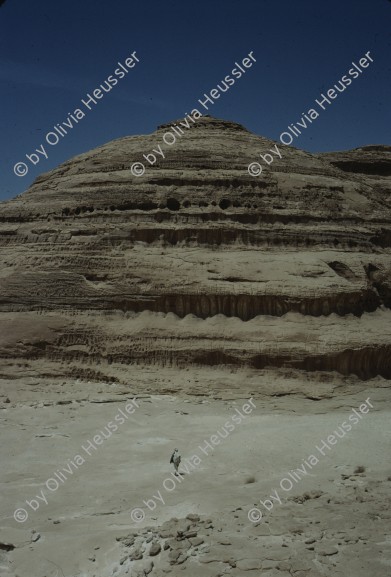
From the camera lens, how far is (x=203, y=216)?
693 inches

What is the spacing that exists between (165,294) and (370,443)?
24.7 ft

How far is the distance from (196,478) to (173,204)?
10708 mm

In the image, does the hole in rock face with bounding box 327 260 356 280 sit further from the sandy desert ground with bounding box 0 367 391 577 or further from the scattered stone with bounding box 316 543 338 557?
the scattered stone with bounding box 316 543 338 557

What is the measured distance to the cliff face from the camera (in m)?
15.5

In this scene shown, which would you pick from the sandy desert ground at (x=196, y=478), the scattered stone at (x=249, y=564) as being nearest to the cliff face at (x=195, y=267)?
the sandy desert ground at (x=196, y=478)

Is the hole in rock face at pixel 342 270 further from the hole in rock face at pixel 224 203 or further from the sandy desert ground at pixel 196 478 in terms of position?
the hole in rock face at pixel 224 203

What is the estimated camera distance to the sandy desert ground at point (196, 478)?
21.2 ft

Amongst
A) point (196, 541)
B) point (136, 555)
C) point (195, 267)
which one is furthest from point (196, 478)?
point (195, 267)

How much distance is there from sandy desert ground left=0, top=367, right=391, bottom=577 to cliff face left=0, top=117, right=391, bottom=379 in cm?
87

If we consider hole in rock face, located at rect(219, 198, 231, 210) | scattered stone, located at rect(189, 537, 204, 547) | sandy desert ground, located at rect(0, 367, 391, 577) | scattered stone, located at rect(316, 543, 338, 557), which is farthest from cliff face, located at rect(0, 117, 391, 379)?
scattered stone, located at rect(316, 543, 338, 557)

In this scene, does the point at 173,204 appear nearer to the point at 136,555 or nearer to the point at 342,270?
the point at 342,270

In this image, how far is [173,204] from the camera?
59.0ft

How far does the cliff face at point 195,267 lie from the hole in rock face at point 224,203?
1.4 inches

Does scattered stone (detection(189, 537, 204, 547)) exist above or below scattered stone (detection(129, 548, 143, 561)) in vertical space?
above
